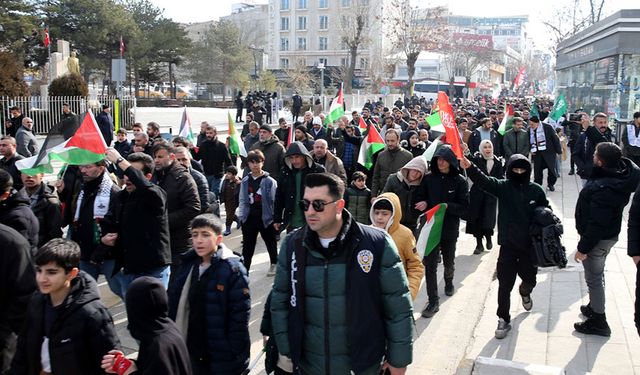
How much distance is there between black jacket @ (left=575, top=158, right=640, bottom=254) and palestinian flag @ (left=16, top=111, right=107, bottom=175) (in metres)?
4.44

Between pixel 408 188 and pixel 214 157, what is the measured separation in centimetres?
520

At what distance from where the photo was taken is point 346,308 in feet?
11.5

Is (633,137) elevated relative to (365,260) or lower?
elevated

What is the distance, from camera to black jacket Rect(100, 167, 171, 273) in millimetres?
5469

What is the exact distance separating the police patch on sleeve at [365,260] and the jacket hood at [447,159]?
3505mm

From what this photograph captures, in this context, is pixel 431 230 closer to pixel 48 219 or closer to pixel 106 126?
pixel 48 219

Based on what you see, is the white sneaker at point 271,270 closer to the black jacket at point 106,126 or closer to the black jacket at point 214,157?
the black jacket at point 214,157

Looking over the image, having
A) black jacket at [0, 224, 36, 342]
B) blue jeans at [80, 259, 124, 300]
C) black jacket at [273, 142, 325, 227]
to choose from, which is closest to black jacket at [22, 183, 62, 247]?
blue jeans at [80, 259, 124, 300]

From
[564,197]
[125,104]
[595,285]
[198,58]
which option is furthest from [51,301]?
[198,58]

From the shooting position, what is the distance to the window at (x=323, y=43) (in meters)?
92.6

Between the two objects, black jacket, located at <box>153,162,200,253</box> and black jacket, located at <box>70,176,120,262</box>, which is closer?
black jacket, located at <box>70,176,120,262</box>

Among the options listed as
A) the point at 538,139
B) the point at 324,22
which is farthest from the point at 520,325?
the point at 324,22

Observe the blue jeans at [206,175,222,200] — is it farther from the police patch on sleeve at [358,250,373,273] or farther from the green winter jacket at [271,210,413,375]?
the police patch on sleeve at [358,250,373,273]

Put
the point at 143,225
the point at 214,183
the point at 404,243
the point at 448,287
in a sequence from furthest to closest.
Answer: the point at 214,183 < the point at 448,287 < the point at 143,225 < the point at 404,243
